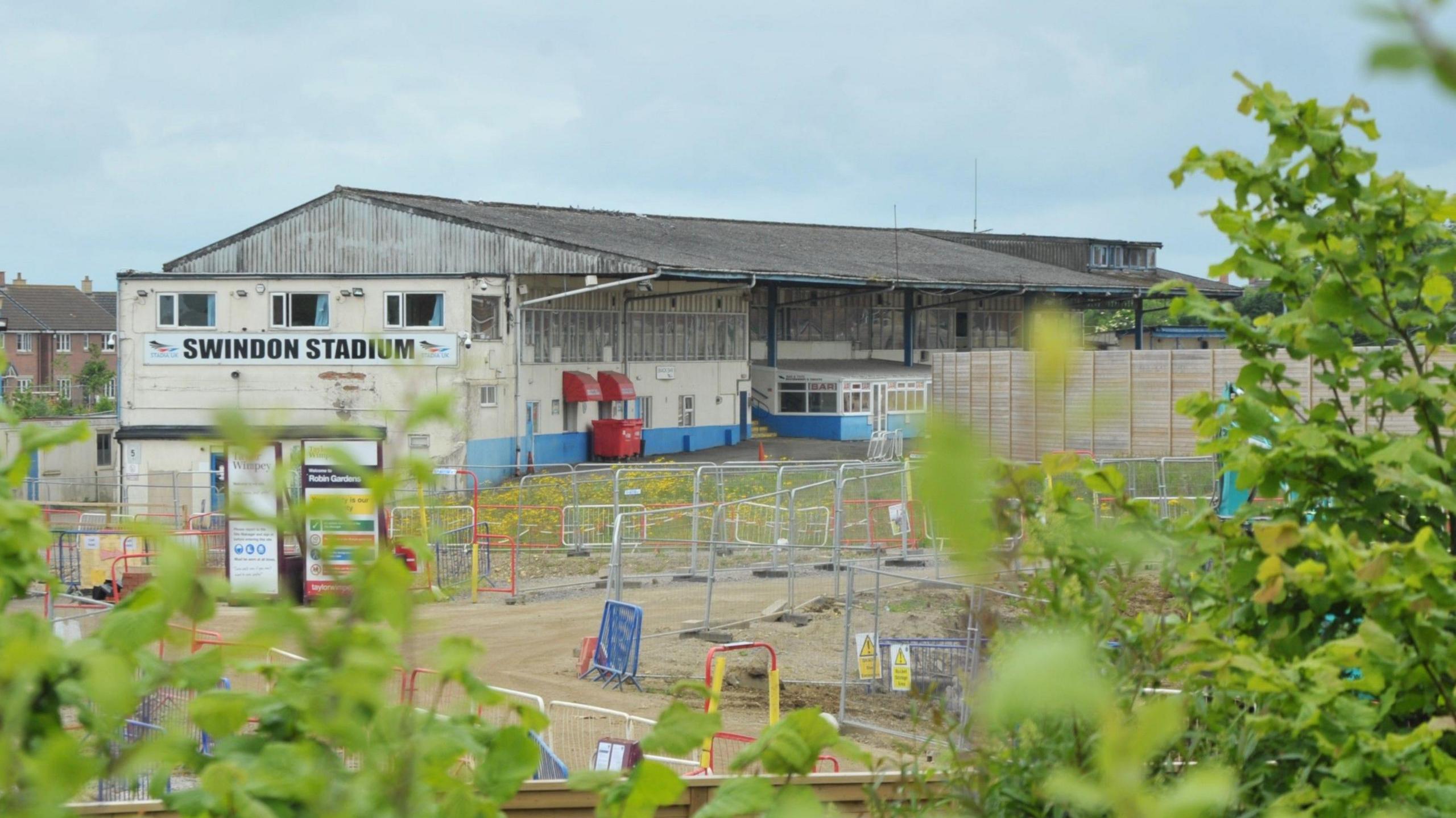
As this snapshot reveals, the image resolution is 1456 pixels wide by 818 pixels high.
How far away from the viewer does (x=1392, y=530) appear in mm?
3242

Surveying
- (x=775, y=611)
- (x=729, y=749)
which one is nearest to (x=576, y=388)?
(x=775, y=611)

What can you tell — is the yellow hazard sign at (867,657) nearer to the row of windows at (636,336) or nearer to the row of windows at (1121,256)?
the row of windows at (636,336)

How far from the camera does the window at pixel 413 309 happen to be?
39188mm

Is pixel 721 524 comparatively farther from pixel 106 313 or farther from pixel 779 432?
pixel 106 313

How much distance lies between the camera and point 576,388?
145ft

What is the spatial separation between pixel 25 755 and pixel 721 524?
21.6 m

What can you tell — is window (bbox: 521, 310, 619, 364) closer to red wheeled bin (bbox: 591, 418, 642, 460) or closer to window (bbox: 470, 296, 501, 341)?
window (bbox: 470, 296, 501, 341)

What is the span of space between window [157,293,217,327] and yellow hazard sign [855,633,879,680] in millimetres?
28178

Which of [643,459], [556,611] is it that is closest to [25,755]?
[556,611]

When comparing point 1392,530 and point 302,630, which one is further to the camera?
point 1392,530

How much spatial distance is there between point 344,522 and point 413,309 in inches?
1525

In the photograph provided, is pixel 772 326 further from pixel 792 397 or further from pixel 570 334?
pixel 570 334

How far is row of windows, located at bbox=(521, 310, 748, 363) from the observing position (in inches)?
1725

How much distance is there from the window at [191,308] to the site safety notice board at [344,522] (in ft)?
131
